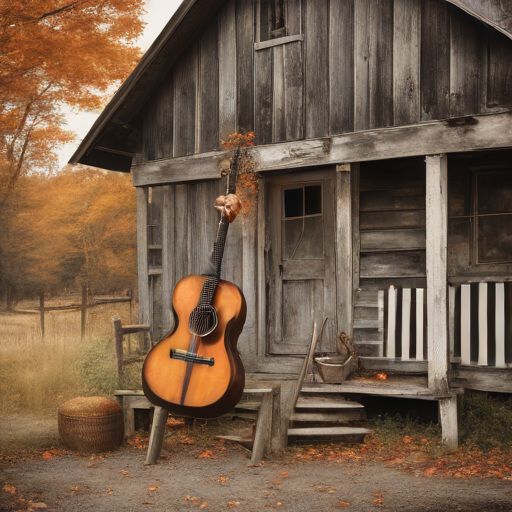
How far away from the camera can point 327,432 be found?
21.9 ft

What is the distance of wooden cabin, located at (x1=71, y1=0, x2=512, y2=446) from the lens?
6770mm

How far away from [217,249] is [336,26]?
3254 mm

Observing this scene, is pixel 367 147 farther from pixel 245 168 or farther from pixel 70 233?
pixel 70 233

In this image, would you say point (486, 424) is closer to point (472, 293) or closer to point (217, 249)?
point (472, 293)

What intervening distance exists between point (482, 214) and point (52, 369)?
7.67m

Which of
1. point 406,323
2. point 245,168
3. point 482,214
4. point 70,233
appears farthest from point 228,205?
point 70,233

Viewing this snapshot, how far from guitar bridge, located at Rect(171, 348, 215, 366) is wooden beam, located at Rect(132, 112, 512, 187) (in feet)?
9.40

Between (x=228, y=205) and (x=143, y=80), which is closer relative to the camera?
(x=228, y=205)

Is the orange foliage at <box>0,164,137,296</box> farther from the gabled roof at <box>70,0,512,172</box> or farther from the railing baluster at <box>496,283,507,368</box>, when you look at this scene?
the railing baluster at <box>496,283,507,368</box>

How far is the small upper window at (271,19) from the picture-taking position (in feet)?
26.0

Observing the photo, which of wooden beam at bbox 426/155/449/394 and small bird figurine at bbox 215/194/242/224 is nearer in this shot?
small bird figurine at bbox 215/194/242/224

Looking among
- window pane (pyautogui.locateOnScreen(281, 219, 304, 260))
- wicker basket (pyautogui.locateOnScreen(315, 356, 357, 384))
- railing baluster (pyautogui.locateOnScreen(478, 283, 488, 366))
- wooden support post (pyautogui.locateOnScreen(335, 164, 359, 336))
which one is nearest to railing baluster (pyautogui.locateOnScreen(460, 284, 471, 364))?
railing baluster (pyautogui.locateOnScreen(478, 283, 488, 366))

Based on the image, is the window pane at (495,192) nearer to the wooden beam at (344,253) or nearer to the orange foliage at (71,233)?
the wooden beam at (344,253)

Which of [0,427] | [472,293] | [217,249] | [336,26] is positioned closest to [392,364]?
[472,293]
